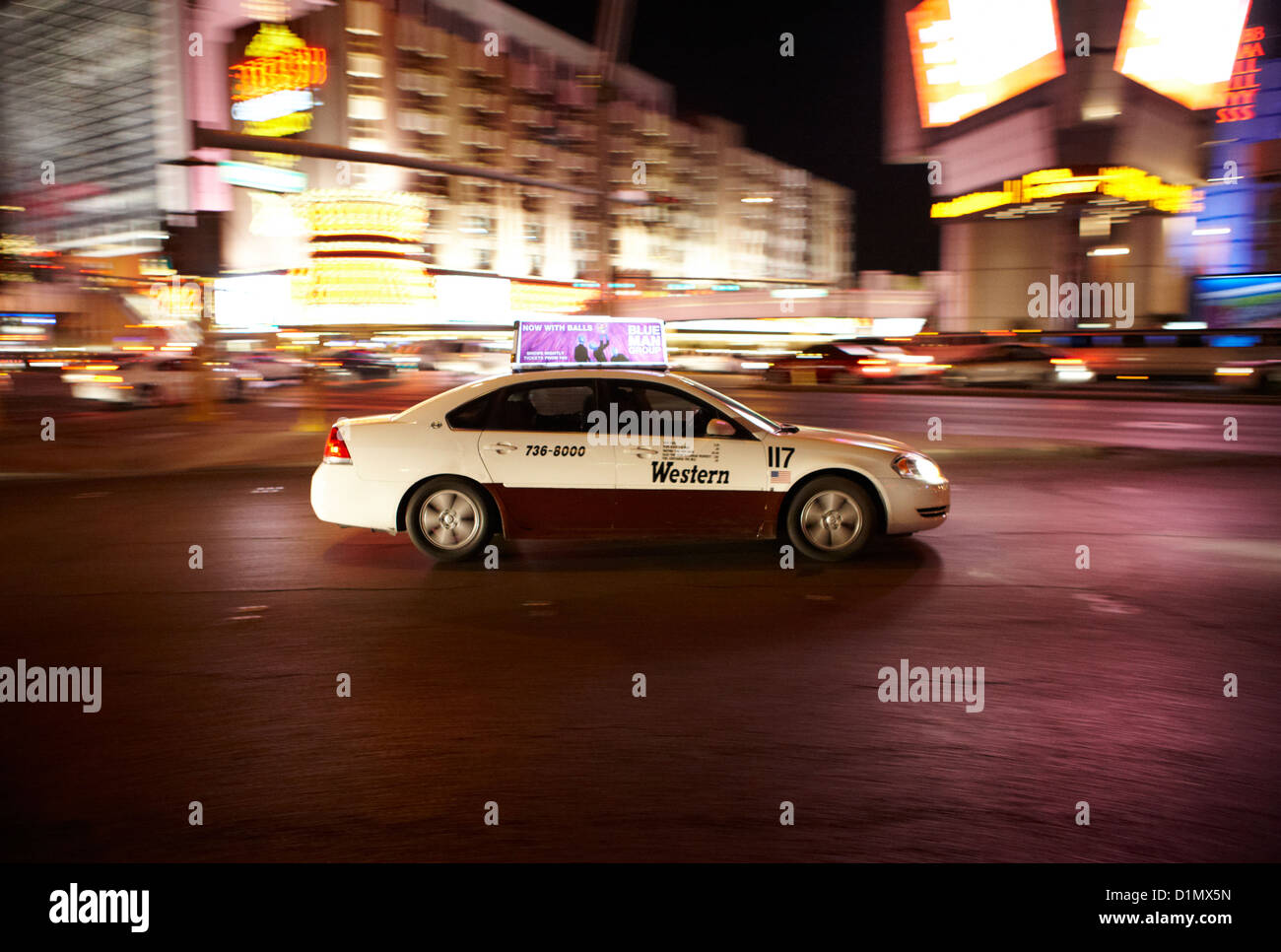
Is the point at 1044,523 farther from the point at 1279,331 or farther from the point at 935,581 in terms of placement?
the point at 1279,331

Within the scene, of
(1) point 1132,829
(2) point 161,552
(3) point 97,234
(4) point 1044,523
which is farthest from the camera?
(3) point 97,234

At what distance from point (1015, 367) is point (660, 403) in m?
30.1

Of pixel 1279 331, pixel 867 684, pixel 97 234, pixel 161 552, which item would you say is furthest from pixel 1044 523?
pixel 97 234

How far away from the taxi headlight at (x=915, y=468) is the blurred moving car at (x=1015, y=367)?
28.6 metres

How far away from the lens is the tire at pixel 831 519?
7809 mm

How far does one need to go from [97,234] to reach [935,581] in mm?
145306

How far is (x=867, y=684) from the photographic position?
5246mm

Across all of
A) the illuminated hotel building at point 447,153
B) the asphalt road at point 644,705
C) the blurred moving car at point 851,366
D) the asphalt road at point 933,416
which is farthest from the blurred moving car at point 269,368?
the illuminated hotel building at point 447,153

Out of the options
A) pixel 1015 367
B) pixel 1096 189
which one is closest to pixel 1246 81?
pixel 1096 189

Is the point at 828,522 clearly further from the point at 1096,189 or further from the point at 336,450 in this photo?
the point at 1096,189

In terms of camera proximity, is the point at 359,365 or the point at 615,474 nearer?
the point at 615,474

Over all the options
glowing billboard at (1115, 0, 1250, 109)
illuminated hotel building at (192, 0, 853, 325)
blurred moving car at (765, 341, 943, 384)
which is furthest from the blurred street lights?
illuminated hotel building at (192, 0, 853, 325)

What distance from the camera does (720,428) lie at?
789cm

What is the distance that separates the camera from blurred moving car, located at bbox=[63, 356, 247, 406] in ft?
86.3
